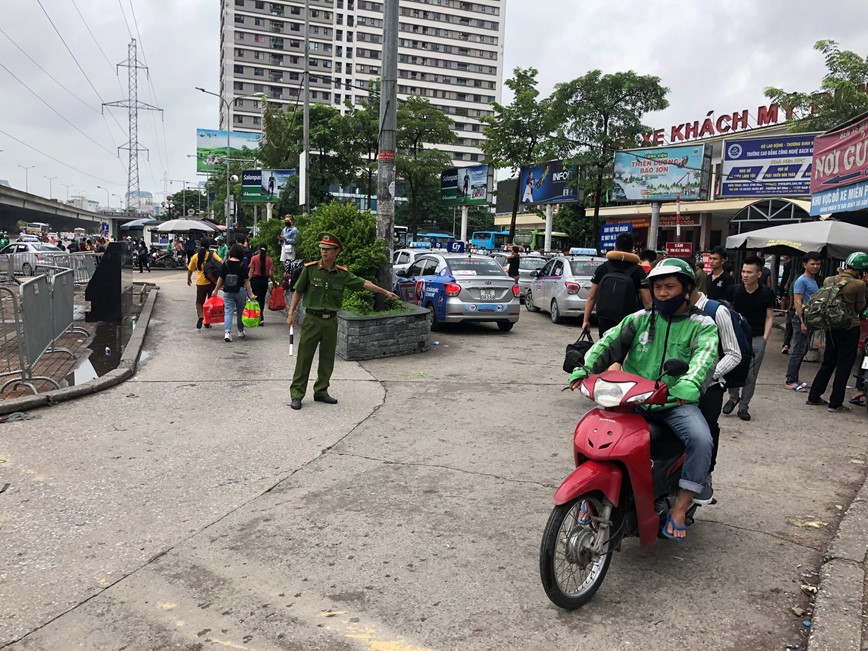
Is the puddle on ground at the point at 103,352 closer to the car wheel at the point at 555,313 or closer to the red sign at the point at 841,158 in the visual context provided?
the car wheel at the point at 555,313

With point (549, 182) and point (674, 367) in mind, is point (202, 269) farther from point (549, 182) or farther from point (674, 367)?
point (549, 182)

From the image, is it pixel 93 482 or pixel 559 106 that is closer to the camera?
pixel 93 482

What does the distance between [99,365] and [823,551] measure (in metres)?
9.03

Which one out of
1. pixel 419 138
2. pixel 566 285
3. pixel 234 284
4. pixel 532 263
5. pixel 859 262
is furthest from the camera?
pixel 419 138

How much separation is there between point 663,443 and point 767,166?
25900 mm

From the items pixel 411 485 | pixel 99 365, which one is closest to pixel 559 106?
pixel 99 365

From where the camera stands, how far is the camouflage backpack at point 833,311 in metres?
7.96

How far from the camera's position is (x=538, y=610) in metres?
3.53

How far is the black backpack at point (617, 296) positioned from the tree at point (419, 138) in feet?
104

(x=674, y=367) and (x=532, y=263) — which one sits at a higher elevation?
(x=532, y=263)

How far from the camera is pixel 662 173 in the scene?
31.3m

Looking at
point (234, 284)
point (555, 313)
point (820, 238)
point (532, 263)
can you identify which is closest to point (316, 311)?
point (234, 284)

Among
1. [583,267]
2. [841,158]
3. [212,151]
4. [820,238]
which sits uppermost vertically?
[212,151]

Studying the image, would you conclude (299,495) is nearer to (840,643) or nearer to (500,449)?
(500,449)
